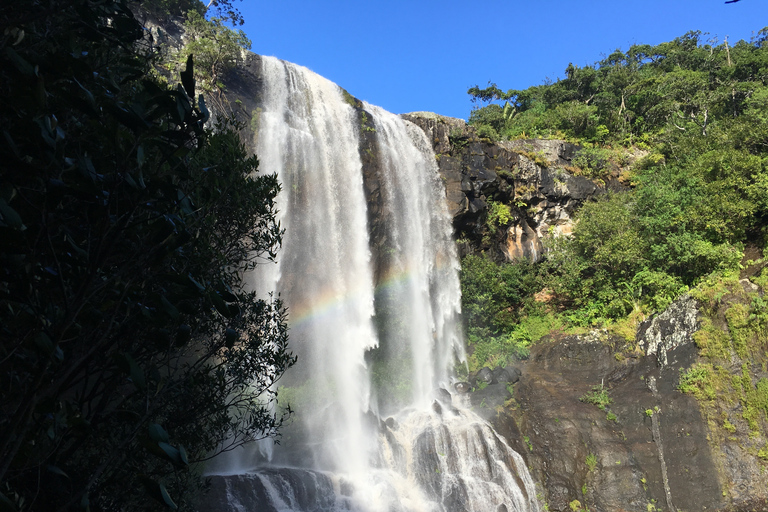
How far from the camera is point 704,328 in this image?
55.7 ft

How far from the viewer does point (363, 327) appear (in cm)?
2242

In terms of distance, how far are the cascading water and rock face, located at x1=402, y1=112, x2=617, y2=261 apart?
1642 mm

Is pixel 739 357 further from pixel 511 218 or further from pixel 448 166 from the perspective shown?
pixel 448 166

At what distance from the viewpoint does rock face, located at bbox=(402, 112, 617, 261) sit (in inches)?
1045

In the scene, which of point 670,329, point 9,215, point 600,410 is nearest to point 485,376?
point 600,410

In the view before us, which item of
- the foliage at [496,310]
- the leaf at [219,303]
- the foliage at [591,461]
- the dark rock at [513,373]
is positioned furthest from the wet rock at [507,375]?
the leaf at [219,303]

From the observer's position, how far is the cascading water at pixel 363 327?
15.7 metres

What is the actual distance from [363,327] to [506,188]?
12.1m

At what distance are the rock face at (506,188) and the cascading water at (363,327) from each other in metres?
1.64

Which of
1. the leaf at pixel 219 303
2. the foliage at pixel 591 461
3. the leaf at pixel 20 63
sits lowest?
the foliage at pixel 591 461

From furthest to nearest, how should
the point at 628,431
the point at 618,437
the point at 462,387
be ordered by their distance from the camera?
1. the point at 462,387
2. the point at 628,431
3. the point at 618,437

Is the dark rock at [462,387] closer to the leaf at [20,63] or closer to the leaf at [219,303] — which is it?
the leaf at [219,303]

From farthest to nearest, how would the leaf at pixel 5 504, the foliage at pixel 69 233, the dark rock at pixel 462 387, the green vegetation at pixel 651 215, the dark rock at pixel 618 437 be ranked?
the dark rock at pixel 462 387 < the green vegetation at pixel 651 215 < the dark rock at pixel 618 437 < the foliage at pixel 69 233 < the leaf at pixel 5 504

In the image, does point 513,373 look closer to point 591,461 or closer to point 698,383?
point 591,461
